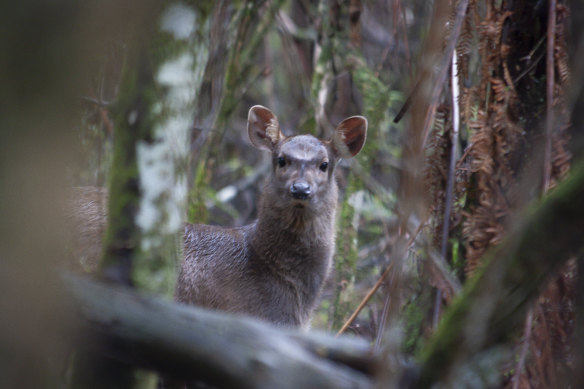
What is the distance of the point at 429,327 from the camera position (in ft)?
11.0

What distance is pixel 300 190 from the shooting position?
499 centimetres

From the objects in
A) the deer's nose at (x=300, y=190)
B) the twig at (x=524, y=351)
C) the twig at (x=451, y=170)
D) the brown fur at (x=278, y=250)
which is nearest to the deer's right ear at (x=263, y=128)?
the brown fur at (x=278, y=250)

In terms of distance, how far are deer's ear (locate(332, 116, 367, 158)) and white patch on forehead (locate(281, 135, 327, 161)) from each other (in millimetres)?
174

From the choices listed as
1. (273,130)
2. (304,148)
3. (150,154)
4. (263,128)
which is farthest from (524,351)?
(263,128)

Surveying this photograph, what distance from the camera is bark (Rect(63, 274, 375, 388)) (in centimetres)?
205

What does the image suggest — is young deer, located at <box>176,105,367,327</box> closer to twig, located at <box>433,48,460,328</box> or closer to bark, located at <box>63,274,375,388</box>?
twig, located at <box>433,48,460,328</box>

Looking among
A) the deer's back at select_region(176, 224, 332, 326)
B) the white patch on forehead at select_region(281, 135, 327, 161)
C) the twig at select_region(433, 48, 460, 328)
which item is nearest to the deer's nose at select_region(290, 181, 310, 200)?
the white patch on forehead at select_region(281, 135, 327, 161)

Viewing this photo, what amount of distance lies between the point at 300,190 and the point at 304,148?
19.9 inches

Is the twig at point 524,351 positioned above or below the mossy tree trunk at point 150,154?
below

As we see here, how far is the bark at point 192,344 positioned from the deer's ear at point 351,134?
3.51 m

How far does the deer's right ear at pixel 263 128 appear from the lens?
5781 millimetres

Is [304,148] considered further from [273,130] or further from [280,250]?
[280,250]

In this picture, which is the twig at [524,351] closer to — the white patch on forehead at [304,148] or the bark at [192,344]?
the bark at [192,344]

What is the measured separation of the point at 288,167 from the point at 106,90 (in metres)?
1.54
